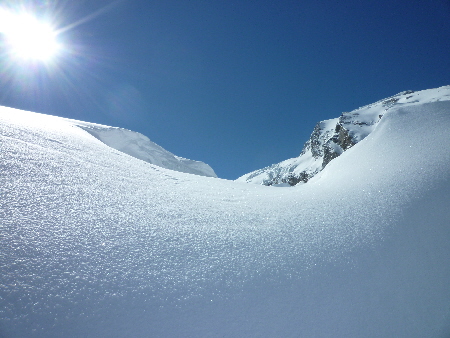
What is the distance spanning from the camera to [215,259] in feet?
6.01

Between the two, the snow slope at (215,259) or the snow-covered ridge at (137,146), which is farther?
the snow-covered ridge at (137,146)

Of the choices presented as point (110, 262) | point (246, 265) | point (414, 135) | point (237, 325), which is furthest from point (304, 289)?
point (414, 135)

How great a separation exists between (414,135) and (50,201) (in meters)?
6.13

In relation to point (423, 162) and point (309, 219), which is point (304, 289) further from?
point (423, 162)

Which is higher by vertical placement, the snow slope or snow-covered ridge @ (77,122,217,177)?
snow-covered ridge @ (77,122,217,177)

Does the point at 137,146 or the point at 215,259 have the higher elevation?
the point at 137,146

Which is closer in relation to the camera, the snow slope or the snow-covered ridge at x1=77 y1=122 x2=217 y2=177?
the snow slope

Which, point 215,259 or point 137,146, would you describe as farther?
point 137,146

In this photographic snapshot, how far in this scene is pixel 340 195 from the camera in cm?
317

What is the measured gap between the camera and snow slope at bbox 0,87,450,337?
53.4 inches

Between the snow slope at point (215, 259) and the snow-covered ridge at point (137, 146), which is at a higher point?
the snow-covered ridge at point (137, 146)

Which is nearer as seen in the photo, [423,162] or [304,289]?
[304,289]

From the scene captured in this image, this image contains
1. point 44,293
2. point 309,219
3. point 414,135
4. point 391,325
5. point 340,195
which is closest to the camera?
point 44,293

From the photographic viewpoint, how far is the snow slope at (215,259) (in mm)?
1357
